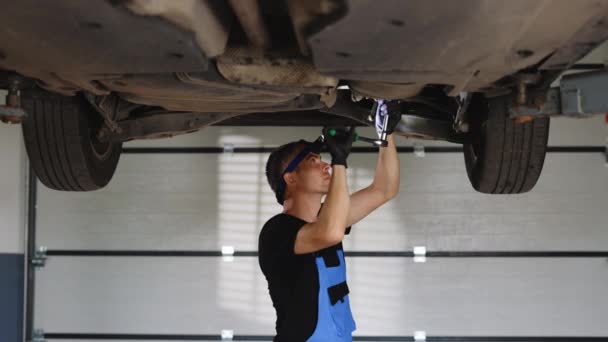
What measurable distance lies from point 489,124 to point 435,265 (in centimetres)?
287

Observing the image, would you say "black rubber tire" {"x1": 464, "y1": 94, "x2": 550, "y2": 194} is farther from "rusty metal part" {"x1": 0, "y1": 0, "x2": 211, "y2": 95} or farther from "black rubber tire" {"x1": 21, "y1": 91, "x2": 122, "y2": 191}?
"black rubber tire" {"x1": 21, "y1": 91, "x2": 122, "y2": 191}

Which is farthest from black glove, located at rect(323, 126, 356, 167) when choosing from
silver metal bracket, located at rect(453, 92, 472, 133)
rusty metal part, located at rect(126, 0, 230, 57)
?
rusty metal part, located at rect(126, 0, 230, 57)

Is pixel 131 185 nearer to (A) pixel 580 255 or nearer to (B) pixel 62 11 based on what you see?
(A) pixel 580 255

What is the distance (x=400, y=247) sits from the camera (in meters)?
5.24

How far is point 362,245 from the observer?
525 centimetres

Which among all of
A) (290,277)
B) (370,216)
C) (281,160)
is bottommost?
(290,277)

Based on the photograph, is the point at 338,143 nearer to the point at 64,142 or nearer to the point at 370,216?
the point at 64,142

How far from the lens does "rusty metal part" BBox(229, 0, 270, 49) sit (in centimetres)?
138

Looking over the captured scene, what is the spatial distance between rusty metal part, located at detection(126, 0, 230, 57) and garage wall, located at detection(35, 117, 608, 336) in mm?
3763

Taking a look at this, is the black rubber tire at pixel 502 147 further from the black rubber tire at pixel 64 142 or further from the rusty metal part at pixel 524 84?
the black rubber tire at pixel 64 142

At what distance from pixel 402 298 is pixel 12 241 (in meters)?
3.29

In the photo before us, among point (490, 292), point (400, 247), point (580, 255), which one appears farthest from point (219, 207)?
point (580, 255)

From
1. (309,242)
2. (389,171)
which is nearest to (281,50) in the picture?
(309,242)

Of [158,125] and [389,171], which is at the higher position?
[158,125]
